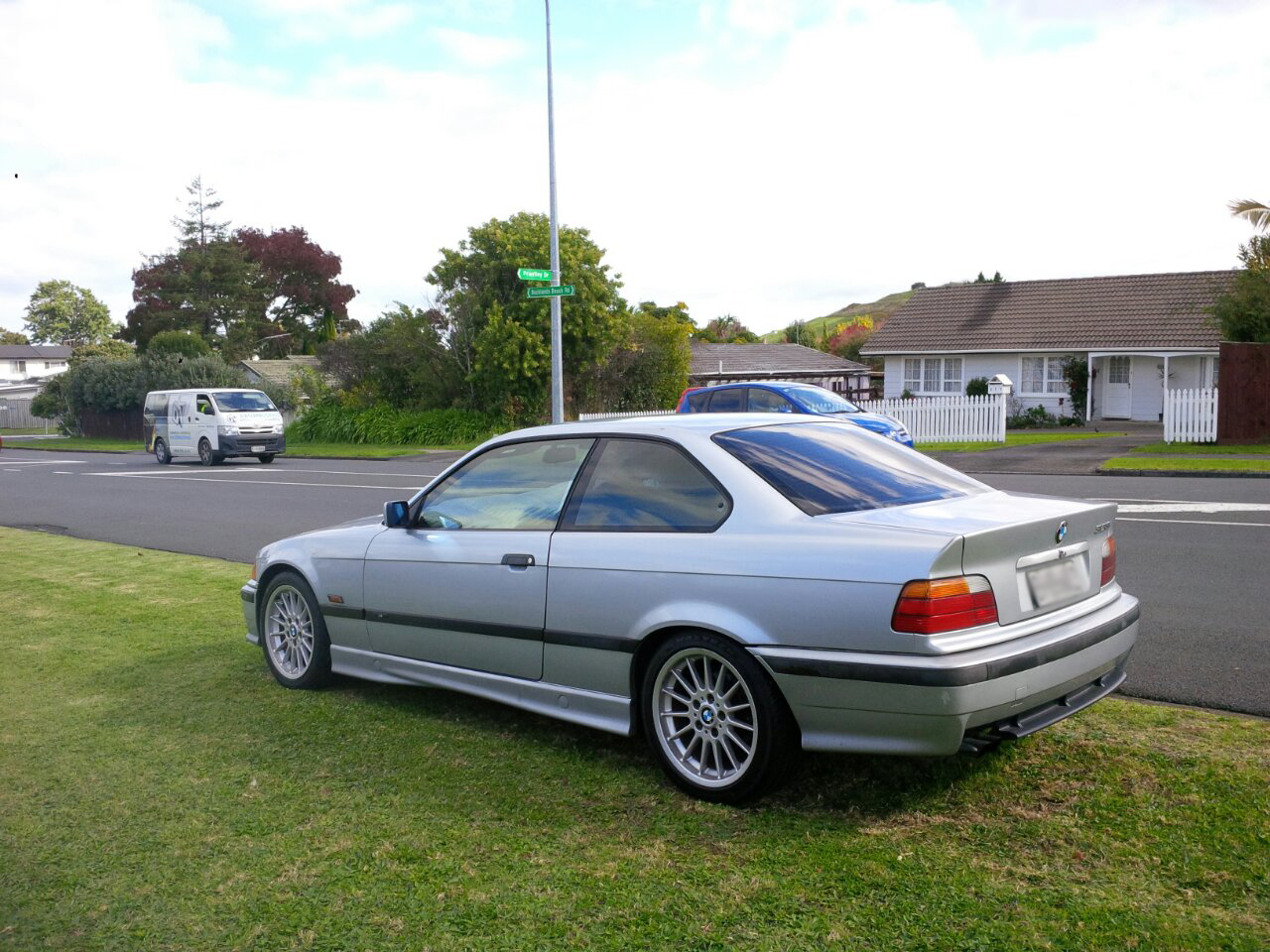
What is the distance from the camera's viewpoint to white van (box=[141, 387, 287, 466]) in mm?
28016

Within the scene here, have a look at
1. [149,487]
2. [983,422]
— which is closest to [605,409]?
[983,422]

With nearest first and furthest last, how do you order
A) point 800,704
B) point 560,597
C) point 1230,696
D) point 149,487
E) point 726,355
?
point 800,704 → point 560,597 → point 1230,696 → point 149,487 → point 726,355

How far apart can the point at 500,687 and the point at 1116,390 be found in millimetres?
35027

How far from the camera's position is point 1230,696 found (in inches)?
211

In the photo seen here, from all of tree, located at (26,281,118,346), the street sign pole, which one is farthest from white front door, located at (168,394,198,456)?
tree, located at (26,281,118,346)

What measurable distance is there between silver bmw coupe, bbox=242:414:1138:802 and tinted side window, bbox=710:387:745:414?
12578 mm

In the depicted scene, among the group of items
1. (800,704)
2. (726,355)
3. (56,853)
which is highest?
(726,355)

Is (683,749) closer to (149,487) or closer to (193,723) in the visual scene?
(193,723)

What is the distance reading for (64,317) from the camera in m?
117

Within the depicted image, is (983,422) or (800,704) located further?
(983,422)

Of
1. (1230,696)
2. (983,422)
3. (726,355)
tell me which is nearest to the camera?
A: (1230,696)

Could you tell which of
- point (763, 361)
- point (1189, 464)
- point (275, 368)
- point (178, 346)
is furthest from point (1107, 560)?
point (275, 368)

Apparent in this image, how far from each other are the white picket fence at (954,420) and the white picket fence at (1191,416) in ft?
14.8

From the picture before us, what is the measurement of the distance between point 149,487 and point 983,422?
18.5 metres
